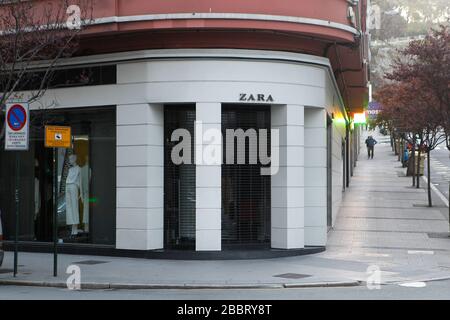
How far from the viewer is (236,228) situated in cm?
1511

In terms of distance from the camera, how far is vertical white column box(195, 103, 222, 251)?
14492 mm

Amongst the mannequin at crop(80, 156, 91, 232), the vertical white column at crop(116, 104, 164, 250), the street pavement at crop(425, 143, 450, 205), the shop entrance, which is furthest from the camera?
the street pavement at crop(425, 143, 450, 205)

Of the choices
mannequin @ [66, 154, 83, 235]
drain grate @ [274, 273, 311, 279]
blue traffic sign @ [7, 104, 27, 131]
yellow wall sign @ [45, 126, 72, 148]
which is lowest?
drain grate @ [274, 273, 311, 279]

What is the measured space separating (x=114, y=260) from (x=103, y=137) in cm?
301

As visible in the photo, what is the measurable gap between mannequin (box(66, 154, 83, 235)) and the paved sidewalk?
3.55 feet

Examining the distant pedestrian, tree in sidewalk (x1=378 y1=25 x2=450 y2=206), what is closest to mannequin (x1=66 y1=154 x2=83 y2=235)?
tree in sidewalk (x1=378 y1=25 x2=450 y2=206)

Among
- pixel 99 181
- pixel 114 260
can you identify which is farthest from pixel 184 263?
pixel 99 181

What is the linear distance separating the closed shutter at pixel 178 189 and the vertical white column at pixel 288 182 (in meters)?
1.88

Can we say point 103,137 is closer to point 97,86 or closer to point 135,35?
point 97,86

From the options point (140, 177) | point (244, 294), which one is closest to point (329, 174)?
point (140, 177)

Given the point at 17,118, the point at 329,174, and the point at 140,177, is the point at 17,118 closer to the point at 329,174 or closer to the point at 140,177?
the point at 140,177

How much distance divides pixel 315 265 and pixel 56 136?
19.0 ft

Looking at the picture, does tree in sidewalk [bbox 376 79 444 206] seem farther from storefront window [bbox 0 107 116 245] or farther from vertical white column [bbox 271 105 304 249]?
storefront window [bbox 0 107 116 245]
